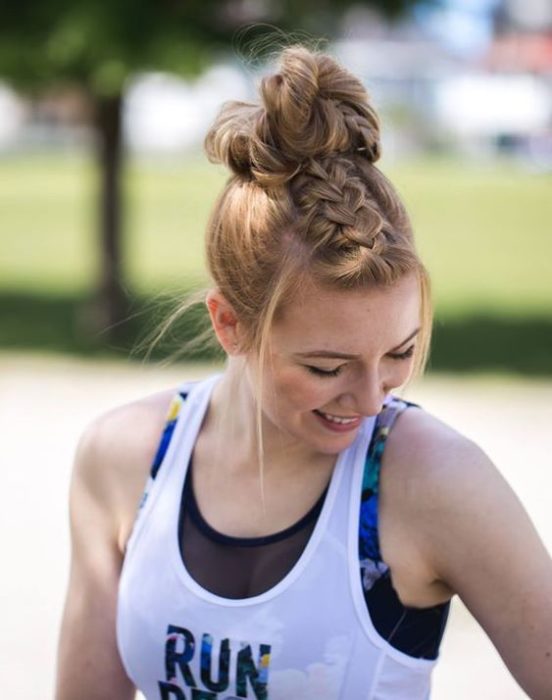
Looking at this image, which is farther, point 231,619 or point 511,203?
point 511,203

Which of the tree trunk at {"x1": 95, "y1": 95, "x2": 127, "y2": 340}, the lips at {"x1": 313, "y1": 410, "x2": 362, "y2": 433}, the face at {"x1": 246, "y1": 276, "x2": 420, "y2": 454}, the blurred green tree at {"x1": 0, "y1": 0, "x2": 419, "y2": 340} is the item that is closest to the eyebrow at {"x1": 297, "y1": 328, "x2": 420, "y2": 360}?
the face at {"x1": 246, "y1": 276, "x2": 420, "y2": 454}

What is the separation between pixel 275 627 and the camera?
1.84 m

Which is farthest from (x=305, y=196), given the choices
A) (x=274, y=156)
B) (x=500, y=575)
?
(x=500, y=575)

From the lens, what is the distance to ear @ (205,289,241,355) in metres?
1.96

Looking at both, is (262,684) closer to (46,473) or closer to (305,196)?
(305,196)

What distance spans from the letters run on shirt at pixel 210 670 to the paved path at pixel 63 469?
87.9 inches

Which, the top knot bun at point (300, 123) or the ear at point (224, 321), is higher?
the top knot bun at point (300, 123)

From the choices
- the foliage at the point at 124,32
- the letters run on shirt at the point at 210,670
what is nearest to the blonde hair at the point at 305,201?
the letters run on shirt at the point at 210,670

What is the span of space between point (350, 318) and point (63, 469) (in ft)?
17.1

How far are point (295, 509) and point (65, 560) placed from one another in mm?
3594

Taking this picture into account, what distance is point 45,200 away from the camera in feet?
96.6

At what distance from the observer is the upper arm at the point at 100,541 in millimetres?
2084

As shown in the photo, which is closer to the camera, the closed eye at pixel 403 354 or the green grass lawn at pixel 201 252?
the closed eye at pixel 403 354

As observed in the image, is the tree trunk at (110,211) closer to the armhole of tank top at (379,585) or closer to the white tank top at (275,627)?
the white tank top at (275,627)
